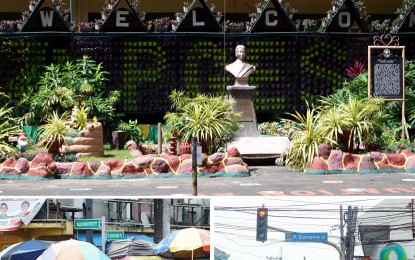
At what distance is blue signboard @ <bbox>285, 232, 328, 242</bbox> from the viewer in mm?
8891

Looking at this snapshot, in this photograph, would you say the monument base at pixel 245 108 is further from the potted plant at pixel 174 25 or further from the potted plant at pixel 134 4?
the potted plant at pixel 134 4

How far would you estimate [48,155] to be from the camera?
1712cm

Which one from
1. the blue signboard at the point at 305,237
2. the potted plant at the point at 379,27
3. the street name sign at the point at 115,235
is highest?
the potted plant at the point at 379,27

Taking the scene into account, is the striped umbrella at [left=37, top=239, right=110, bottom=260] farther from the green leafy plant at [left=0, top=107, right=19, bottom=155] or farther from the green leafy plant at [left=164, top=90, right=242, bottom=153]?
the green leafy plant at [left=0, top=107, right=19, bottom=155]

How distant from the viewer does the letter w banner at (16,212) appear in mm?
9309

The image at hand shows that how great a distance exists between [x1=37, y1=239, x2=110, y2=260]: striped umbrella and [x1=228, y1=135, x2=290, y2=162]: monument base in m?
8.93

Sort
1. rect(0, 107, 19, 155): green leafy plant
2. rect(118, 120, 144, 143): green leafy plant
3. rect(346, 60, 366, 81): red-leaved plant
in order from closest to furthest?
rect(0, 107, 19, 155): green leafy plant
rect(118, 120, 144, 143): green leafy plant
rect(346, 60, 366, 81): red-leaved plant

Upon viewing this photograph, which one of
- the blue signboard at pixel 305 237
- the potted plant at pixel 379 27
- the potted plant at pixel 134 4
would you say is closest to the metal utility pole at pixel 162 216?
the blue signboard at pixel 305 237

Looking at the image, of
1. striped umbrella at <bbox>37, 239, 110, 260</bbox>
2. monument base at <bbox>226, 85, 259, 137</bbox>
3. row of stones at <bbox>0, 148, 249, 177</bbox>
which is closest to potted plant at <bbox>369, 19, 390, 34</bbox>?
monument base at <bbox>226, 85, 259, 137</bbox>

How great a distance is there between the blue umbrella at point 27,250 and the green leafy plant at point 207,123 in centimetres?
807

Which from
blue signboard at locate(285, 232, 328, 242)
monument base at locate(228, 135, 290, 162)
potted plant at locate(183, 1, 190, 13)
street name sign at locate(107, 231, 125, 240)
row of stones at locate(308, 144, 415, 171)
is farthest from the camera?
potted plant at locate(183, 1, 190, 13)

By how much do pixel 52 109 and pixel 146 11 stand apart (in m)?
5.74

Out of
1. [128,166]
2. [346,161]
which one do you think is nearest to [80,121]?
[128,166]

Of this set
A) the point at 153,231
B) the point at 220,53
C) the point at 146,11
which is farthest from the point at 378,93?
the point at 153,231
